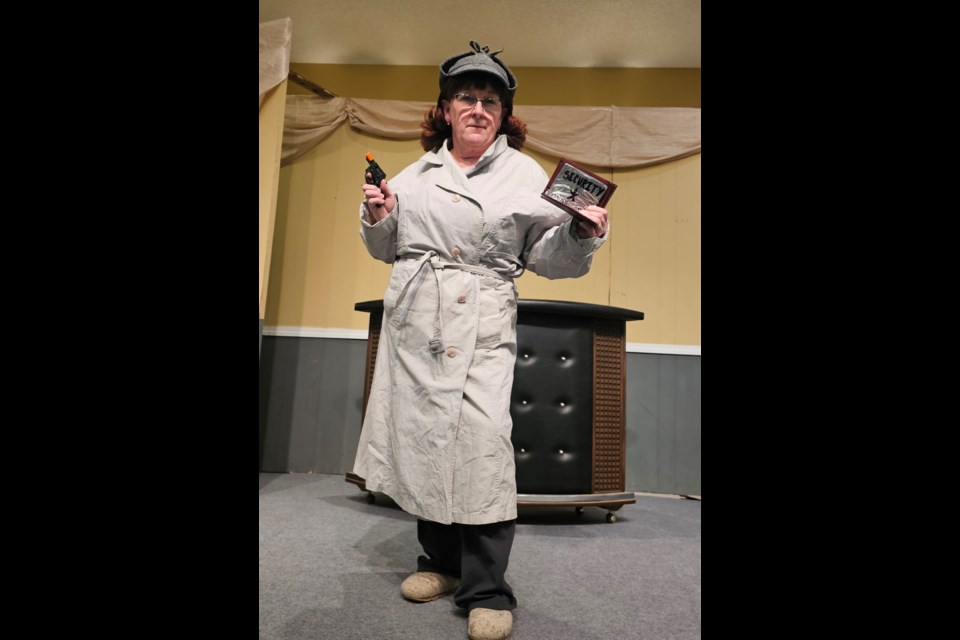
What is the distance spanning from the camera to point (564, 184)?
137 cm

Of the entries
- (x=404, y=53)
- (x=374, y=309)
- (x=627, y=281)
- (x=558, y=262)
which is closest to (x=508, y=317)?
(x=558, y=262)

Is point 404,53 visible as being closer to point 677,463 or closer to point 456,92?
point 456,92

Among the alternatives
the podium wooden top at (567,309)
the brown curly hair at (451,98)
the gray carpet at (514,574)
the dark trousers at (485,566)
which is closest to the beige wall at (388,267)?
the podium wooden top at (567,309)

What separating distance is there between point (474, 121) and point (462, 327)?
55 cm

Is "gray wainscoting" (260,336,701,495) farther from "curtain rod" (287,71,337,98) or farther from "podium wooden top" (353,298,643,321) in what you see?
"curtain rod" (287,71,337,98)

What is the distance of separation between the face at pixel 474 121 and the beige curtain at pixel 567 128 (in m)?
1.91

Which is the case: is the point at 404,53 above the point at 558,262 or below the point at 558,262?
above

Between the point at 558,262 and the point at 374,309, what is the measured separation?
1323 mm

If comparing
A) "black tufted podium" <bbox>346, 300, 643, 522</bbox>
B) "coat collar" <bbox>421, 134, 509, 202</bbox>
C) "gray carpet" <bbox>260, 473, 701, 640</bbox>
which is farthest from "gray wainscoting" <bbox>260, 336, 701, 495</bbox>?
"coat collar" <bbox>421, 134, 509, 202</bbox>

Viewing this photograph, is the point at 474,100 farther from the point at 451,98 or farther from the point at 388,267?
the point at 388,267

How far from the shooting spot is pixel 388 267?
351 centimetres

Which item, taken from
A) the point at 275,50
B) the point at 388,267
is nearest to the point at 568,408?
the point at 388,267

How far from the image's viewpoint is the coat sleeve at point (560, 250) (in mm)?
1448
